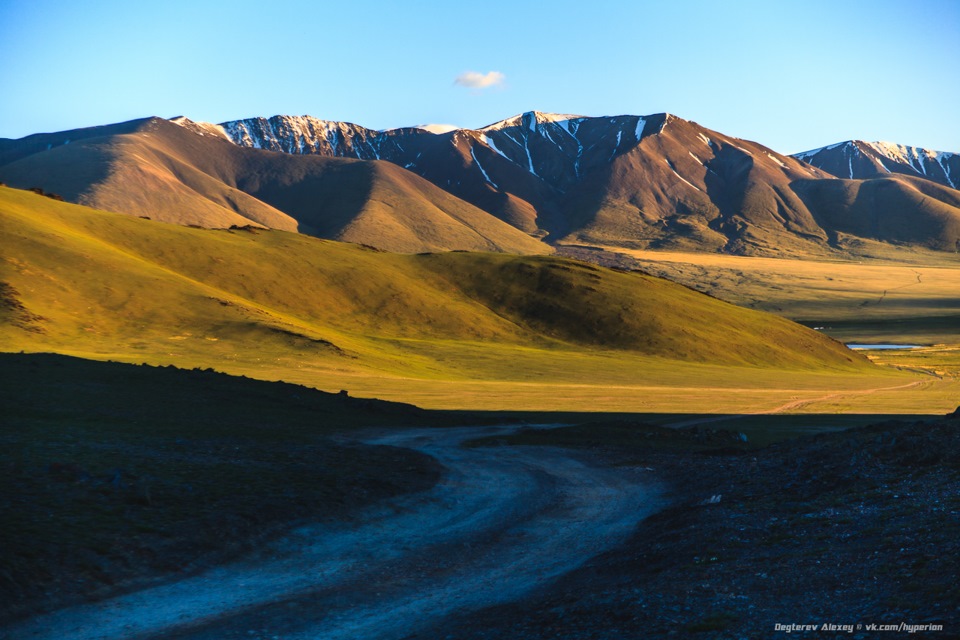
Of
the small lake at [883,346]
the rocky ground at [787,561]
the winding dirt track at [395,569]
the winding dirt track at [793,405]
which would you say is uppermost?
the rocky ground at [787,561]

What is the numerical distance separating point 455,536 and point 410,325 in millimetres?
102832

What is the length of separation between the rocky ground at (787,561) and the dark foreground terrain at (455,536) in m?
0.07

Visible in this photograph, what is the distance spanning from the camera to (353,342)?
104 meters

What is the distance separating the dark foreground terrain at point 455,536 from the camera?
1517 centimetres

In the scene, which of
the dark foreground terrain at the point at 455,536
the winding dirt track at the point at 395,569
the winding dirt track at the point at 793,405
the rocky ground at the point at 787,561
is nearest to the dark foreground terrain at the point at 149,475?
the dark foreground terrain at the point at 455,536

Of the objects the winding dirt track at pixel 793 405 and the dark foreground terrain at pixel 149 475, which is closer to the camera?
the dark foreground terrain at pixel 149 475

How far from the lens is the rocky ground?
13.8 m

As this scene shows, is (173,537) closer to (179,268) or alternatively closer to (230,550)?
(230,550)

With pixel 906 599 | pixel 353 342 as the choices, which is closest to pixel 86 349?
pixel 353 342

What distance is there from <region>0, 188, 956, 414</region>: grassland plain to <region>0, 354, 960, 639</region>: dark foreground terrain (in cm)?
3272

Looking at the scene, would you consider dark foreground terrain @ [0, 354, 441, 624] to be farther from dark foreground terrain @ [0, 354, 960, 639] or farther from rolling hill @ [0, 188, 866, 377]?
rolling hill @ [0, 188, 866, 377]

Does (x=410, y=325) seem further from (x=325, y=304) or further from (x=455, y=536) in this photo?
(x=455, y=536)

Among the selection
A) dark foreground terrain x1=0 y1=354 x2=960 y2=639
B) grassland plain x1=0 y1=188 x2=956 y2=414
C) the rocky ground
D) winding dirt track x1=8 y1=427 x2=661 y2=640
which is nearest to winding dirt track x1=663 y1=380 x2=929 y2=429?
grassland plain x1=0 y1=188 x2=956 y2=414

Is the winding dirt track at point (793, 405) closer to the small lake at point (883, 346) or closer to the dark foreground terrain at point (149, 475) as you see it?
the dark foreground terrain at point (149, 475)
